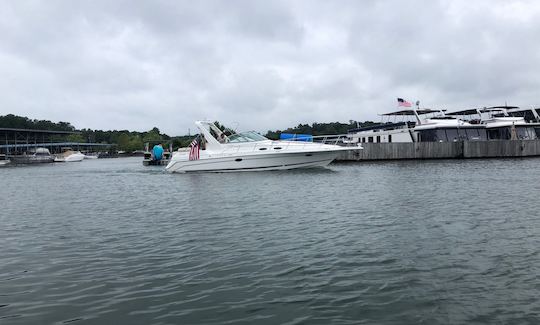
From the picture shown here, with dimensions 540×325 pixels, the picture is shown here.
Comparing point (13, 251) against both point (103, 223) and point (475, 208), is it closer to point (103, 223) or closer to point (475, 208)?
point (103, 223)

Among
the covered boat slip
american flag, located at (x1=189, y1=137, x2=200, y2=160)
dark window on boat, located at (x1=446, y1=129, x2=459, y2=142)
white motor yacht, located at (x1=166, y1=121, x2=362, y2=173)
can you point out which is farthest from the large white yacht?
the covered boat slip

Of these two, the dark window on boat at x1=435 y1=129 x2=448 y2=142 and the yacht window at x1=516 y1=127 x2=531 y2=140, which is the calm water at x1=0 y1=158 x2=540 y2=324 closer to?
the dark window on boat at x1=435 y1=129 x2=448 y2=142

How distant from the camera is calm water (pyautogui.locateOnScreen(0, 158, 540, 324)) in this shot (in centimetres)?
657

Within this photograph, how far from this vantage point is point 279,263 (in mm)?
9016

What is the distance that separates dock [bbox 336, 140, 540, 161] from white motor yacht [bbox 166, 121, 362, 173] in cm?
1192

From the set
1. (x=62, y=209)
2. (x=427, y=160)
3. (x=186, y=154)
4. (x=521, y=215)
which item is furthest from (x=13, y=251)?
(x=427, y=160)

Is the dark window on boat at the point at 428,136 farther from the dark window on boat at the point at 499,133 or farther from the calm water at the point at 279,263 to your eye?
the calm water at the point at 279,263

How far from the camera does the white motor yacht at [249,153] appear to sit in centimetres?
3638

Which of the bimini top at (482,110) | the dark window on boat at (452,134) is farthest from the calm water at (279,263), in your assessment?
the bimini top at (482,110)

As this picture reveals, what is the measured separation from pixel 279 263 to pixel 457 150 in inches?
1745

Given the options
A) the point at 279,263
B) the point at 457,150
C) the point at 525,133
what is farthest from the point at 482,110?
the point at 279,263

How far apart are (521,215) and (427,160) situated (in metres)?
35.3

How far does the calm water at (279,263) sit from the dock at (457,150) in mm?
30813

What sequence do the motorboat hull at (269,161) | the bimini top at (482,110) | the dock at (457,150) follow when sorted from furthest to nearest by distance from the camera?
the bimini top at (482,110)
the dock at (457,150)
the motorboat hull at (269,161)
